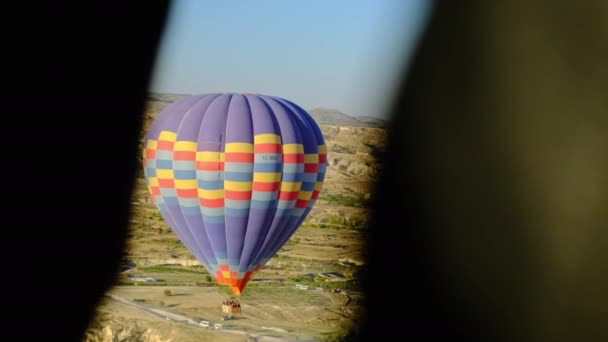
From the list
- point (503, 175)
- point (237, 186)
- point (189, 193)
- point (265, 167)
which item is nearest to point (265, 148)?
point (265, 167)

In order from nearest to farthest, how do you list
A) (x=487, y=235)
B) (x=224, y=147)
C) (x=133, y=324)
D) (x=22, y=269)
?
1. (x=487, y=235)
2. (x=22, y=269)
3. (x=224, y=147)
4. (x=133, y=324)

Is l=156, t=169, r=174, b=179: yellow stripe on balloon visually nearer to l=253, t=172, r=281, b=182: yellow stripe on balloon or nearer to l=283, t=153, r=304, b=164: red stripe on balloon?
l=253, t=172, r=281, b=182: yellow stripe on balloon

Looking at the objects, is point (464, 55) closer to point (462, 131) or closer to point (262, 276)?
point (462, 131)

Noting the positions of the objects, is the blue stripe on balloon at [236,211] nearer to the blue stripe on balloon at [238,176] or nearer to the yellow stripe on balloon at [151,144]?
the blue stripe on balloon at [238,176]

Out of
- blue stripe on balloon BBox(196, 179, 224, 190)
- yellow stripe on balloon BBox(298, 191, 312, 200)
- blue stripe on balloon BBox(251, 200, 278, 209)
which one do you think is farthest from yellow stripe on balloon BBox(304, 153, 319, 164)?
blue stripe on balloon BBox(196, 179, 224, 190)

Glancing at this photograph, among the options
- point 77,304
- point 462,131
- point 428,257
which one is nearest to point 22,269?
point 77,304

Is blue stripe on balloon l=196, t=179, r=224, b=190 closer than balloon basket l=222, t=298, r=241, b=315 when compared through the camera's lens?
Yes
